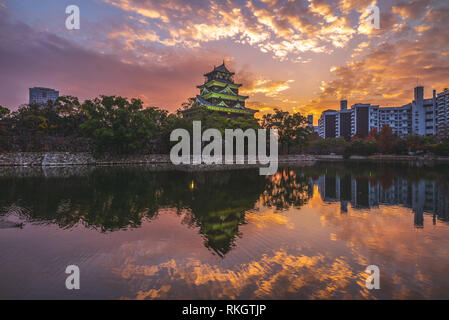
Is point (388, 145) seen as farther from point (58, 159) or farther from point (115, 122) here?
point (58, 159)

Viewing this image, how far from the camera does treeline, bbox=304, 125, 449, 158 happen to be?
48.1m

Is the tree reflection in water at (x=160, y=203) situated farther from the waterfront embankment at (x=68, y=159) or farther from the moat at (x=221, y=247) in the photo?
the waterfront embankment at (x=68, y=159)

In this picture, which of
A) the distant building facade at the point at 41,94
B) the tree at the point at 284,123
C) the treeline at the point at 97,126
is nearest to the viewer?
the treeline at the point at 97,126

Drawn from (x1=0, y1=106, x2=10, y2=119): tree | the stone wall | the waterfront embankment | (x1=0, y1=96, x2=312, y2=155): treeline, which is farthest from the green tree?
(x1=0, y1=106, x2=10, y2=119): tree

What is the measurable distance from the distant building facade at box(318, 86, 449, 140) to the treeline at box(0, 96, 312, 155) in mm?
51983

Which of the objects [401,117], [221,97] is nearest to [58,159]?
[221,97]

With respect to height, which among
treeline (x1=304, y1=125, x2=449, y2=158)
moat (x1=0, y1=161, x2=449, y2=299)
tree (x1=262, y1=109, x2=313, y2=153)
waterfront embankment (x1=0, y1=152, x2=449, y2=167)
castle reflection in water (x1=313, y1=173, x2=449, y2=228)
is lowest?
moat (x1=0, y1=161, x2=449, y2=299)

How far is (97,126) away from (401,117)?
278 ft

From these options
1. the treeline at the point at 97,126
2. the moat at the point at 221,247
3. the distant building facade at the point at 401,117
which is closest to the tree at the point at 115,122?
the treeline at the point at 97,126

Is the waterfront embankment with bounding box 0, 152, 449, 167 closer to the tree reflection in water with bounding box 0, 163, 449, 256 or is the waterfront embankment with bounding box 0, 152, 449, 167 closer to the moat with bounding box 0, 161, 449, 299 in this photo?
the tree reflection in water with bounding box 0, 163, 449, 256

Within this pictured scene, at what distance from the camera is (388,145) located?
53.8 m

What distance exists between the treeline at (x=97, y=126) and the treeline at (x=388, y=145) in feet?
98.0

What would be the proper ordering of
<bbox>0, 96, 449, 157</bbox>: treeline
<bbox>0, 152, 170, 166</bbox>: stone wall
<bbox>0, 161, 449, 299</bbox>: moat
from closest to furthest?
1. <bbox>0, 161, 449, 299</bbox>: moat
2. <bbox>0, 152, 170, 166</bbox>: stone wall
3. <bbox>0, 96, 449, 157</bbox>: treeline

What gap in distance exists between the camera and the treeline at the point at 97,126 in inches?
1224
